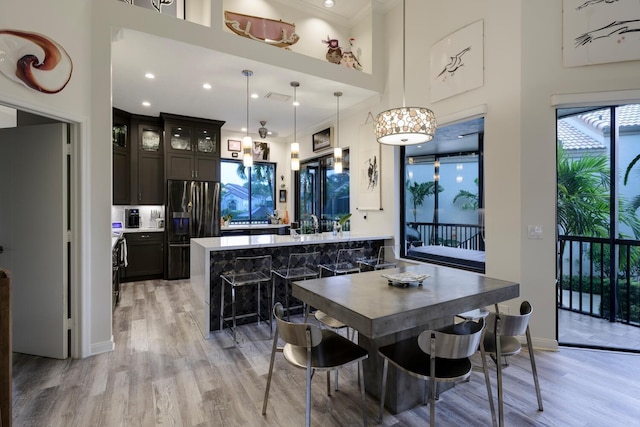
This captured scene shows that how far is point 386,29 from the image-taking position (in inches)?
196

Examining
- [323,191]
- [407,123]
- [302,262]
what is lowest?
[302,262]

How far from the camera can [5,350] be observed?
5.85 ft

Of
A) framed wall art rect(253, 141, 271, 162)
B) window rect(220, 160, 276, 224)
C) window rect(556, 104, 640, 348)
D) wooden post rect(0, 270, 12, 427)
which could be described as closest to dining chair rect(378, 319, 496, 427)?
wooden post rect(0, 270, 12, 427)

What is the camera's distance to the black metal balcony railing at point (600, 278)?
3.61 m

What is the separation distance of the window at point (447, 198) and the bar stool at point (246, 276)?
2268mm

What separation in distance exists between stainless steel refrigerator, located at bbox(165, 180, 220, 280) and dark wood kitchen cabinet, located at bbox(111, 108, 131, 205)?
84 centimetres

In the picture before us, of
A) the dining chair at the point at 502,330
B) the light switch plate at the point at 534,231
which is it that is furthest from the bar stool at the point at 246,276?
the light switch plate at the point at 534,231

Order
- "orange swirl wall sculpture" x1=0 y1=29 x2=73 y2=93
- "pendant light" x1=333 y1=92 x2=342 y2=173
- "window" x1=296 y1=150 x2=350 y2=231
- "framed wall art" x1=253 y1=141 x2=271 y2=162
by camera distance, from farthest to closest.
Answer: "framed wall art" x1=253 y1=141 x2=271 y2=162
"window" x1=296 y1=150 x2=350 y2=231
"pendant light" x1=333 y1=92 x2=342 y2=173
"orange swirl wall sculpture" x1=0 y1=29 x2=73 y2=93

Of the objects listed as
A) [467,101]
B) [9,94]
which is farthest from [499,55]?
[9,94]

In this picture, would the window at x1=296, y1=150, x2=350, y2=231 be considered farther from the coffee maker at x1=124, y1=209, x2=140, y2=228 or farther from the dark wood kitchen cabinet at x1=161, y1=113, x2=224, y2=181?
the coffee maker at x1=124, y1=209, x2=140, y2=228

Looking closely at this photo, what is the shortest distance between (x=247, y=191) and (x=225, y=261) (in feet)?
14.0

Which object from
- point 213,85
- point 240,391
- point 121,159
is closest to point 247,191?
Result: point 121,159

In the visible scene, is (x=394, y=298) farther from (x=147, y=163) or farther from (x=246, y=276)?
(x=147, y=163)

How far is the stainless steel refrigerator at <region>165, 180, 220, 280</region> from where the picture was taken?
5.95 meters
